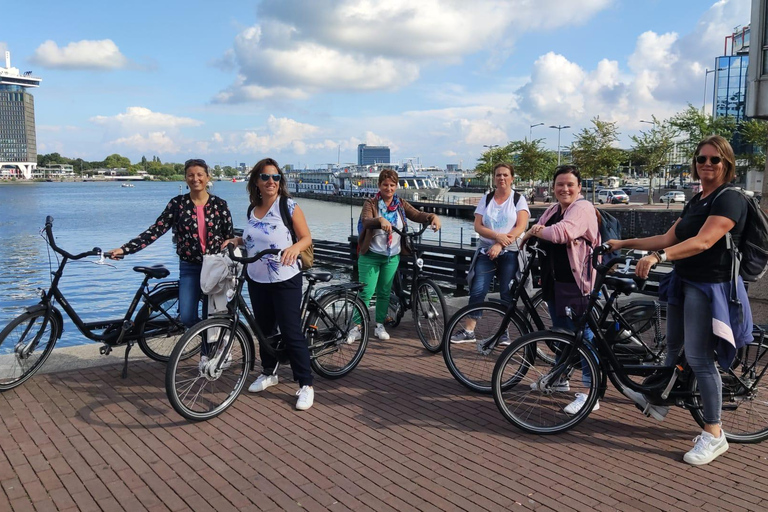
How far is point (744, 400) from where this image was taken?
405cm

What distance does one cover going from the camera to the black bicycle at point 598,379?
3.98m

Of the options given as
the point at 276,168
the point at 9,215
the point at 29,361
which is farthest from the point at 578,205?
the point at 9,215

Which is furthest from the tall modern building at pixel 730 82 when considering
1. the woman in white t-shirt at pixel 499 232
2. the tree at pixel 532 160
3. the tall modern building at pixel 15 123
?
the tall modern building at pixel 15 123

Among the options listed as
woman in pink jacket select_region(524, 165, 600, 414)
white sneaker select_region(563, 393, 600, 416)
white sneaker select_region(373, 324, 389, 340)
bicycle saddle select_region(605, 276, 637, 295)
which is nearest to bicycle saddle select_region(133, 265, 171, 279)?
white sneaker select_region(373, 324, 389, 340)

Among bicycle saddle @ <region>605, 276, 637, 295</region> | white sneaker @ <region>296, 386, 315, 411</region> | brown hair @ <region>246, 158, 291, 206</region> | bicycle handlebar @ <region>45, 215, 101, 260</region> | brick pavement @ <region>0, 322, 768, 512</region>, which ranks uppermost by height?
brown hair @ <region>246, 158, 291, 206</region>

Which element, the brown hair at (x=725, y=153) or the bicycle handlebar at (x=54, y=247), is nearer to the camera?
the brown hair at (x=725, y=153)

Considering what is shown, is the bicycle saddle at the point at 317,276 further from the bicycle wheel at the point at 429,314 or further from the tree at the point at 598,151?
the tree at the point at 598,151

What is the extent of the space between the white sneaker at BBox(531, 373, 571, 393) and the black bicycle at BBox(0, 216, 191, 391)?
301 cm

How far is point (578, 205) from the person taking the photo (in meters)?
4.56

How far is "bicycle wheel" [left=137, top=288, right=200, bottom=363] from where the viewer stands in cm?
527

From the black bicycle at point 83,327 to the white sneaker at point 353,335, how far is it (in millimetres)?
1444

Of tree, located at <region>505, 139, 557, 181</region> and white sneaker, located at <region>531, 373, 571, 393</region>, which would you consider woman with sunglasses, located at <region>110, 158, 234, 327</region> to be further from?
tree, located at <region>505, 139, 557, 181</region>

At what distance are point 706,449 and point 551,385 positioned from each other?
0.97 meters

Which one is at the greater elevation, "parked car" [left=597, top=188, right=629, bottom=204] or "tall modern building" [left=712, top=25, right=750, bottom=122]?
"tall modern building" [left=712, top=25, right=750, bottom=122]
